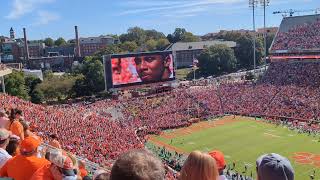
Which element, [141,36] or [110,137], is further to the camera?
[141,36]

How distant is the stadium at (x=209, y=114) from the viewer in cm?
2748

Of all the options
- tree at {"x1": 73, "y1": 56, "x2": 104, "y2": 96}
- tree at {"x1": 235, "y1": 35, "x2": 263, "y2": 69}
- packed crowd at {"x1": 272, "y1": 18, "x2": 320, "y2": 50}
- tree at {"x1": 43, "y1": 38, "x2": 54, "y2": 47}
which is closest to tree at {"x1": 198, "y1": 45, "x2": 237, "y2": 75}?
tree at {"x1": 235, "y1": 35, "x2": 263, "y2": 69}

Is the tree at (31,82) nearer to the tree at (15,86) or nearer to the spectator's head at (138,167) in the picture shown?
the tree at (15,86)

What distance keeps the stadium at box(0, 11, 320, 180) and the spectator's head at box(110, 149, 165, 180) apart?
62.0ft

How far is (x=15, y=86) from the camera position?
48875 mm

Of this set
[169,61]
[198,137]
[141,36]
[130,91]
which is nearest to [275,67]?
[169,61]

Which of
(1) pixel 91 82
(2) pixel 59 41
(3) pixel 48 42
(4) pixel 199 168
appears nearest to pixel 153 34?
(2) pixel 59 41

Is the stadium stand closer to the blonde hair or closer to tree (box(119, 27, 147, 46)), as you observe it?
the blonde hair

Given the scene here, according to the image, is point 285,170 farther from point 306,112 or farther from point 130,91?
point 130,91

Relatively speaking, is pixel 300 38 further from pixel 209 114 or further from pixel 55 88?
pixel 55 88

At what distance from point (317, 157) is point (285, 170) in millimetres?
28112

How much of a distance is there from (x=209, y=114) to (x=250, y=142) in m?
11.1

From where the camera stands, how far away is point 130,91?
52781 millimetres

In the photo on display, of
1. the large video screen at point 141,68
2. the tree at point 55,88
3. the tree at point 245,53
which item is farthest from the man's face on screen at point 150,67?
the tree at point 245,53
